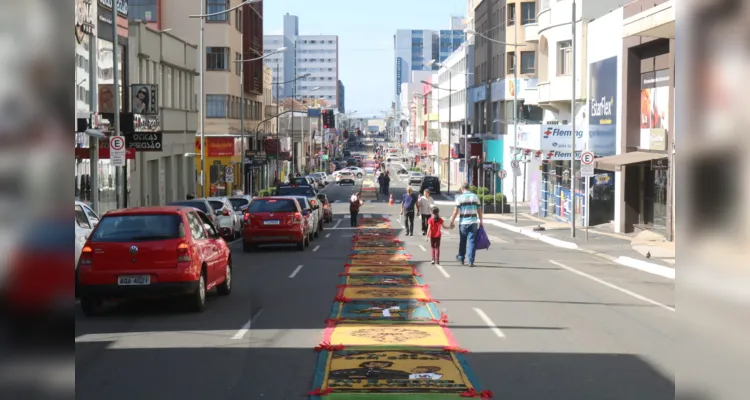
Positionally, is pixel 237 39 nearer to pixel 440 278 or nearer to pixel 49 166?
pixel 440 278

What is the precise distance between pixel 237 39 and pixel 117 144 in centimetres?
4871

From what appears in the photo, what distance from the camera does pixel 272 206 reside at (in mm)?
27766

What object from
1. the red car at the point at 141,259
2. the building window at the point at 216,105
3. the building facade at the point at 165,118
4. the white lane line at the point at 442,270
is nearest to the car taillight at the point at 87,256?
the red car at the point at 141,259

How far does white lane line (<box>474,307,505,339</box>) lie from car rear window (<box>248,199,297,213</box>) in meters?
13.5

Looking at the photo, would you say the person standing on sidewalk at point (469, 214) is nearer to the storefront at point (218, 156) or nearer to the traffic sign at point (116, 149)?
the traffic sign at point (116, 149)

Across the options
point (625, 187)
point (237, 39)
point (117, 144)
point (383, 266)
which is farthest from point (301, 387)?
point (237, 39)

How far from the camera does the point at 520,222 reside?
4544 centimetres

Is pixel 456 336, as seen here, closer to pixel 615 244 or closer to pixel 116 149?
pixel 116 149

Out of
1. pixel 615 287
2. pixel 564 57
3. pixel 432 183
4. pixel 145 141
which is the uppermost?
pixel 564 57

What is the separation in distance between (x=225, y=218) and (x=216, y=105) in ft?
119

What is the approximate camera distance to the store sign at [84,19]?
101 ft

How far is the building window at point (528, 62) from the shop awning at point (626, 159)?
109 ft

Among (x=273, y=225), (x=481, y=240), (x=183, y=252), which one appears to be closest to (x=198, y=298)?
(x=183, y=252)

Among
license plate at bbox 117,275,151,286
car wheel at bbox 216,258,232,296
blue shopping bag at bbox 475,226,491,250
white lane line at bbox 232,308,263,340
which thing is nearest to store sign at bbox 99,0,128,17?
blue shopping bag at bbox 475,226,491,250
